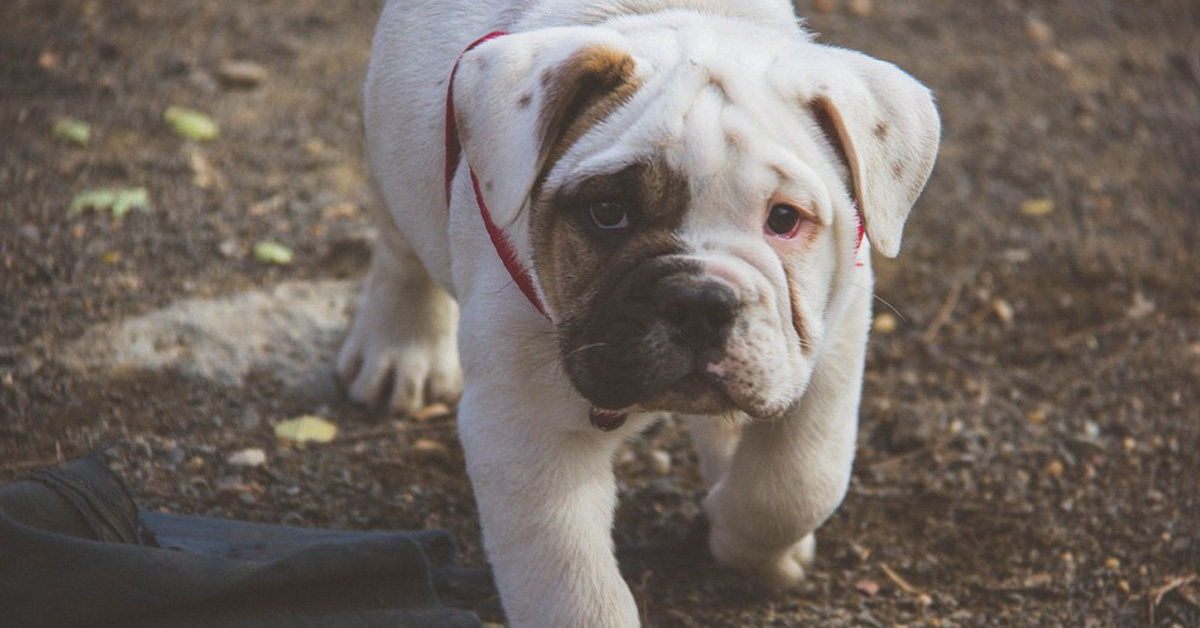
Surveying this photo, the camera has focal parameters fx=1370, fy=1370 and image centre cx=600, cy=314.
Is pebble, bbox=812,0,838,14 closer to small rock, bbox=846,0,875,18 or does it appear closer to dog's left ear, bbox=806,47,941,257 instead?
small rock, bbox=846,0,875,18

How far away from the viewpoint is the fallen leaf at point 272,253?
204 inches

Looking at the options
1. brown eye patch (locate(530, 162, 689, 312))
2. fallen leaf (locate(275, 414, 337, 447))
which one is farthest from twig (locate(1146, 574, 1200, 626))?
fallen leaf (locate(275, 414, 337, 447))

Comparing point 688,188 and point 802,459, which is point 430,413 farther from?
point 688,188

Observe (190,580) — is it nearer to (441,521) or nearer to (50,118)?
(441,521)

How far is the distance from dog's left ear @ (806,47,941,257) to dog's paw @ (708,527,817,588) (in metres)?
1.12

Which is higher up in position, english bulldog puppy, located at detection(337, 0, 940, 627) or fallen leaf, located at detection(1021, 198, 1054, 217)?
english bulldog puppy, located at detection(337, 0, 940, 627)

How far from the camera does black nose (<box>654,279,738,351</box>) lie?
8.66 ft

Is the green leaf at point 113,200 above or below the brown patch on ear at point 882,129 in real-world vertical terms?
below

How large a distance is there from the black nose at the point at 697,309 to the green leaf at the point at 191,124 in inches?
150

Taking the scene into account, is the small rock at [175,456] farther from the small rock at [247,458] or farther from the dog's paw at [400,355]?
the dog's paw at [400,355]

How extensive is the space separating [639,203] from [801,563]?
1.57m

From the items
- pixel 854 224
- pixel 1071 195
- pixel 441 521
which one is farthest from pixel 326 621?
pixel 1071 195

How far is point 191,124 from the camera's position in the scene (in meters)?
5.98

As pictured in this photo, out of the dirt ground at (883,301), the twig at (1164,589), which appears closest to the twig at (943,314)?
the dirt ground at (883,301)
